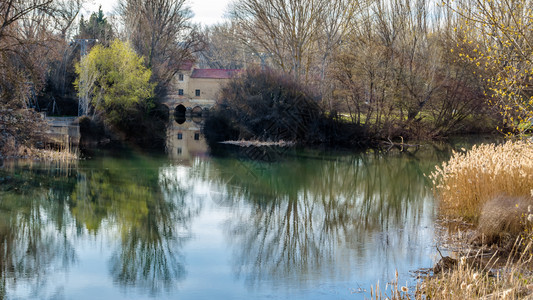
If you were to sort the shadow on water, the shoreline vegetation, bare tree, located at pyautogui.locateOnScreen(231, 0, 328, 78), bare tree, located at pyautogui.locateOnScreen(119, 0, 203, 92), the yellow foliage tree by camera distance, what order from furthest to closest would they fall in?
bare tree, located at pyautogui.locateOnScreen(119, 0, 203, 92) → bare tree, located at pyautogui.locateOnScreen(231, 0, 328, 78) → the shadow on water → the shoreline vegetation → the yellow foliage tree

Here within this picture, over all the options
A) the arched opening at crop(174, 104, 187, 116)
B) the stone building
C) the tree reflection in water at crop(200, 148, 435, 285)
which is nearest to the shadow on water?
the tree reflection in water at crop(200, 148, 435, 285)

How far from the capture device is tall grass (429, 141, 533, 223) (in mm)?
9531

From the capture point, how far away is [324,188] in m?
17.5

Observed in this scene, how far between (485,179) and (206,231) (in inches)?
218

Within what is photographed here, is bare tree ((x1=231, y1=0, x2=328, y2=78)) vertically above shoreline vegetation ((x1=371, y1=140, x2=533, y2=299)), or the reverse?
bare tree ((x1=231, y1=0, x2=328, y2=78))

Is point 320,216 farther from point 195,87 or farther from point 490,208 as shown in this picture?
point 195,87

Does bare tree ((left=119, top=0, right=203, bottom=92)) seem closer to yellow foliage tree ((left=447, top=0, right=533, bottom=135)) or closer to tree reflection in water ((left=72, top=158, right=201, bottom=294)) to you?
tree reflection in water ((left=72, top=158, right=201, bottom=294))

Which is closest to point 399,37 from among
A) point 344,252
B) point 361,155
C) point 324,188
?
point 361,155

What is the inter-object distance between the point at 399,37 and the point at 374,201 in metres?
21.0

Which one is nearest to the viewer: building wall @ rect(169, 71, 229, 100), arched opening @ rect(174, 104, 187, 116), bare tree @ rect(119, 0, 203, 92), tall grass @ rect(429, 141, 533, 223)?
tall grass @ rect(429, 141, 533, 223)

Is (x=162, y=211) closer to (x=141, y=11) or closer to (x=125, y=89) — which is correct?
(x=125, y=89)

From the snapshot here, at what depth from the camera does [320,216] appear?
43.9 feet

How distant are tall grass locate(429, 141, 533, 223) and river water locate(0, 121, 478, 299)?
32.0 inches

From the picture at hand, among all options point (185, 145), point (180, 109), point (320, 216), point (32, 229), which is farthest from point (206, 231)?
point (180, 109)
